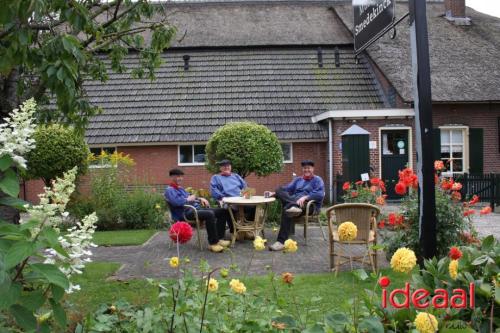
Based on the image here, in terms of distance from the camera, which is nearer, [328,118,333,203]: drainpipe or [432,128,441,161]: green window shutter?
[432,128,441,161]: green window shutter

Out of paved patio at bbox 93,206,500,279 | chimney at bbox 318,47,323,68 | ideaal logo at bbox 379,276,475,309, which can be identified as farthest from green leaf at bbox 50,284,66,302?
chimney at bbox 318,47,323,68

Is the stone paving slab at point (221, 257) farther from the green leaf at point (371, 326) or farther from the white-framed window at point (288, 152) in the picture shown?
the white-framed window at point (288, 152)

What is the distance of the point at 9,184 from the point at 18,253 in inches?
12.5

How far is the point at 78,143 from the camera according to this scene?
41.2 ft

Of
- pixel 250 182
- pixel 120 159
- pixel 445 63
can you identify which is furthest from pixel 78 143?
pixel 445 63

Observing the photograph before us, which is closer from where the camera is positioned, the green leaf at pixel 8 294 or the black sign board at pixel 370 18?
the green leaf at pixel 8 294

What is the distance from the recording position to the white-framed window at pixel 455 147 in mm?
17391

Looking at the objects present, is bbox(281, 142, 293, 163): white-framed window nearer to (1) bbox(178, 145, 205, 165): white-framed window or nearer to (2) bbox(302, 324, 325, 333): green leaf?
(1) bbox(178, 145, 205, 165): white-framed window

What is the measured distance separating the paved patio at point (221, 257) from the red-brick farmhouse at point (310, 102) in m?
7.92

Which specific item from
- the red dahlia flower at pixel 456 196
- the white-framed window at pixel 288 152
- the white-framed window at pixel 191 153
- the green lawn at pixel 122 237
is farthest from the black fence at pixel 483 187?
the green lawn at pixel 122 237

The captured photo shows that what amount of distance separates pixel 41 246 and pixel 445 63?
1928cm

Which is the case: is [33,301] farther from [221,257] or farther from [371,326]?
[221,257]

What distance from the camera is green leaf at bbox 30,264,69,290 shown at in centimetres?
155

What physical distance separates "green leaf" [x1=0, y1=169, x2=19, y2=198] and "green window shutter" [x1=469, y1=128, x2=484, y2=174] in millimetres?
17797
